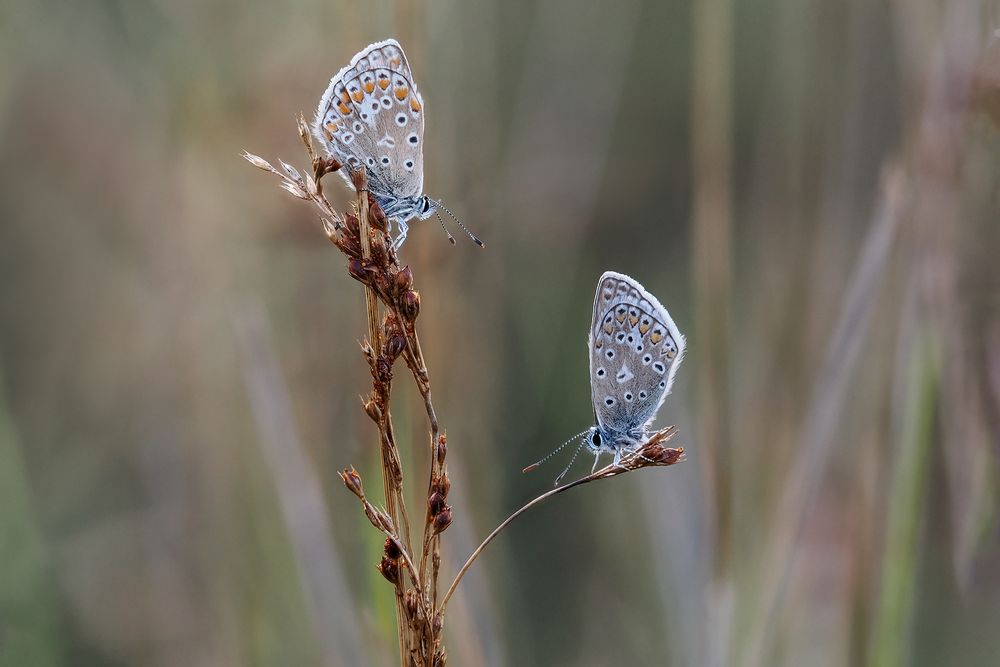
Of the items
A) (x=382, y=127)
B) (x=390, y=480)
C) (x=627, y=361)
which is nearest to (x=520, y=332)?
(x=627, y=361)

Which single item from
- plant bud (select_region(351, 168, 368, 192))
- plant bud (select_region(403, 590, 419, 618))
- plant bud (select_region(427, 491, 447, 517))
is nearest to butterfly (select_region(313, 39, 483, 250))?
plant bud (select_region(351, 168, 368, 192))

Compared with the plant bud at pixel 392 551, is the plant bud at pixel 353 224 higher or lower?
higher

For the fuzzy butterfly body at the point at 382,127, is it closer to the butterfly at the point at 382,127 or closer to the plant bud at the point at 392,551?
the butterfly at the point at 382,127

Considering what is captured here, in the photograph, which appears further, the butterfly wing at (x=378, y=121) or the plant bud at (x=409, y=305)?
the butterfly wing at (x=378, y=121)

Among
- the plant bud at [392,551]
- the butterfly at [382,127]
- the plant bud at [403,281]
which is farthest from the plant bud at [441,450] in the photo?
the butterfly at [382,127]

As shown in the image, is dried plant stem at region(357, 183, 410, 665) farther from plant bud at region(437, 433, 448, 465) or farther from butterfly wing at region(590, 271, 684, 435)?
butterfly wing at region(590, 271, 684, 435)

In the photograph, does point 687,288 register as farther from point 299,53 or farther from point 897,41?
point 299,53
